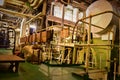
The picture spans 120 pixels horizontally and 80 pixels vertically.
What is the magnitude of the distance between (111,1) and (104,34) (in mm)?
1361

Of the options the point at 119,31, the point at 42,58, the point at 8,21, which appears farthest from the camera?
the point at 8,21

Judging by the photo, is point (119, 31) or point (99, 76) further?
point (119, 31)

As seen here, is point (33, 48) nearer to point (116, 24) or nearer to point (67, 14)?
point (116, 24)

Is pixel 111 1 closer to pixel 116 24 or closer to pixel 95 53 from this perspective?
pixel 116 24

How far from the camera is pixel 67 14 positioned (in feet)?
39.9

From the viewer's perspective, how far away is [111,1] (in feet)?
16.2

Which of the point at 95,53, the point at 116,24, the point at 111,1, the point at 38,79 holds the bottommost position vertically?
the point at 38,79

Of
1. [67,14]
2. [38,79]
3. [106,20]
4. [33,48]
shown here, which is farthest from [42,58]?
[67,14]

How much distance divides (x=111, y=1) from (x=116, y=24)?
39.5 inches

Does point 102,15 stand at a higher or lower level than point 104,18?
higher

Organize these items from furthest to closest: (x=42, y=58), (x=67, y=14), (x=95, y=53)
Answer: (x=67, y=14) → (x=42, y=58) → (x=95, y=53)

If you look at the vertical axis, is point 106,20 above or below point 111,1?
below

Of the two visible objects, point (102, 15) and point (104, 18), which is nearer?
point (104, 18)

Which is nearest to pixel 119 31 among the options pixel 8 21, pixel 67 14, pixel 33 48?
pixel 33 48
